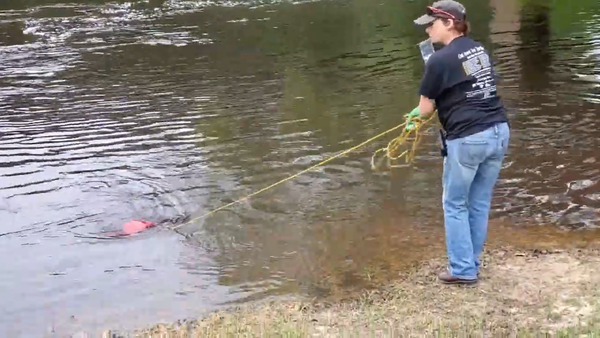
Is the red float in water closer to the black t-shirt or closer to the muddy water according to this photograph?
the muddy water

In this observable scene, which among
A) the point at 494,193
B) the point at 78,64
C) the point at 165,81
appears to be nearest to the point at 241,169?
the point at 494,193

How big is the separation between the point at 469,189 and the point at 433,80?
840mm

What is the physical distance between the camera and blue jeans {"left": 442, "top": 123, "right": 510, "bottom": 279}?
489 cm

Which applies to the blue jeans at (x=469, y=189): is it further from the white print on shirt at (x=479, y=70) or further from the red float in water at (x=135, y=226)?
the red float in water at (x=135, y=226)

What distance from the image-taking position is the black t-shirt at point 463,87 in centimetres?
476

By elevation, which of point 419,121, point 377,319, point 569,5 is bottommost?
point 569,5

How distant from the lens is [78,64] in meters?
16.2

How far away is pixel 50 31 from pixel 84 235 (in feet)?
54.3

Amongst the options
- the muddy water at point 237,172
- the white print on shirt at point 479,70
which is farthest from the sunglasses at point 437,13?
the muddy water at point 237,172

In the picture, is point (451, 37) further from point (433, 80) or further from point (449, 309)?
point (449, 309)

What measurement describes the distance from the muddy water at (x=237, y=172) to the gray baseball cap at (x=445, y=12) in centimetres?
194

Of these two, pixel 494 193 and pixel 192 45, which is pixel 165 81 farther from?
pixel 494 193

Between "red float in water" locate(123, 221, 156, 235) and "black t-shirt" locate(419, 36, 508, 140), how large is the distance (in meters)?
3.18

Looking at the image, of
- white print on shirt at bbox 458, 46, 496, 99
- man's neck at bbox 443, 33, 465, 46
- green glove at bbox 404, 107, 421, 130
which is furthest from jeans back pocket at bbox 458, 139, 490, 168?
man's neck at bbox 443, 33, 465, 46
